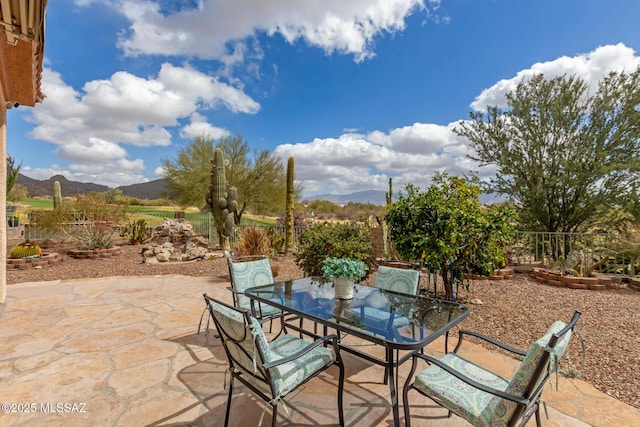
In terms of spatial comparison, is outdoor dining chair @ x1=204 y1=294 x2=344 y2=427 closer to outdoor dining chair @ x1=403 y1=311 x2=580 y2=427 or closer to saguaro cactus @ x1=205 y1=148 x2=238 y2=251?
outdoor dining chair @ x1=403 y1=311 x2=580 y2=427

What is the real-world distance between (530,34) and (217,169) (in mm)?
9165

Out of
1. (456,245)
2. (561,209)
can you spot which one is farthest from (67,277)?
(561,209)

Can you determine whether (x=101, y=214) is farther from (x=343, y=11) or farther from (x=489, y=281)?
(x=489, y=281)

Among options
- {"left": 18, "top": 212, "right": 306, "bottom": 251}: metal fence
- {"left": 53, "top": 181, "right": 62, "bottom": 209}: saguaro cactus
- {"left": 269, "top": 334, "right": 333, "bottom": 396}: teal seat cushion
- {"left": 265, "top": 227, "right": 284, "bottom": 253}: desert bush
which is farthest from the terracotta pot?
{"left": 53, "top": 181, "right": 62, "bottom": 209}: saguaro cactus

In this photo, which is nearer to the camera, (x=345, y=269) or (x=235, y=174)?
(x=345, y=269)

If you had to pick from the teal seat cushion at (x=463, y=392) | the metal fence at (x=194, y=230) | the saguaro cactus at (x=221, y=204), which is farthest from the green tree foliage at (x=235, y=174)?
the teal seat cushion at (x=463, y=392)

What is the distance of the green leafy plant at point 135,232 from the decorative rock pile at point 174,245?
163 cm

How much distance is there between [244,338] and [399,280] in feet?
6.32

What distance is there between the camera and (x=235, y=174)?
16625 mm

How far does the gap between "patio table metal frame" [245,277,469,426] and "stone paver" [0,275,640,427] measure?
37cm

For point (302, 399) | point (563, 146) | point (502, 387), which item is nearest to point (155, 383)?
point (302, 399)

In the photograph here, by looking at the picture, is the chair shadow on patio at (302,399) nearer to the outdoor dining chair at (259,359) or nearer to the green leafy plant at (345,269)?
the outdoor dining chair at (259,359)

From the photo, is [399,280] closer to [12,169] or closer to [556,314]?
[556,314]

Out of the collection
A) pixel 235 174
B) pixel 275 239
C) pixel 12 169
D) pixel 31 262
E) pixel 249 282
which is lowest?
pixel 31 262
